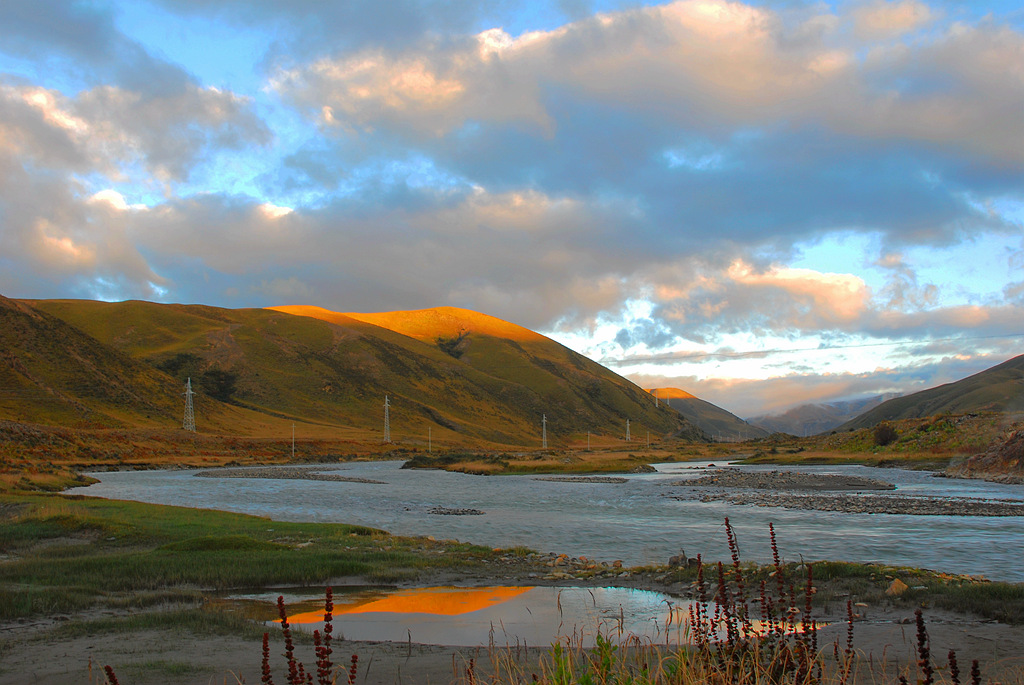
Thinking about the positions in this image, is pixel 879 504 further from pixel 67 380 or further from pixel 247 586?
pixel 67 380

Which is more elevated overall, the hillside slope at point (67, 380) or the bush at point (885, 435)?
the hillside slope at point (67, 380)

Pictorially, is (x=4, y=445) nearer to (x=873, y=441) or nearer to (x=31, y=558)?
(x=31, y=558)

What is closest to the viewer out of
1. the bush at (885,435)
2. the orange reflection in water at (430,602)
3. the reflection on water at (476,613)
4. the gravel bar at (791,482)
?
the reflection on water at (476,613)

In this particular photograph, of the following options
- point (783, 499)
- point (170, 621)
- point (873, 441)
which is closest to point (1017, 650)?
point (170, 621)

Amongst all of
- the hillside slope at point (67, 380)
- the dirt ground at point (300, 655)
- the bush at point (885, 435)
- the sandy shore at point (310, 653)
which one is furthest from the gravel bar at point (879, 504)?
the hillside slope at point (67, 380)

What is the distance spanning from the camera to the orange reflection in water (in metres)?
15.7

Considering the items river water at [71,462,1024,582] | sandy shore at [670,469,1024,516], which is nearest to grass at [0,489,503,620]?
river water at [71,462,1024,582]

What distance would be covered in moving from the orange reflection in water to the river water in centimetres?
695

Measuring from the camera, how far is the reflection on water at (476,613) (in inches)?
522

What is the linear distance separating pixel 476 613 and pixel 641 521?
2071 cm

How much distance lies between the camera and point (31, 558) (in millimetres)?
20625

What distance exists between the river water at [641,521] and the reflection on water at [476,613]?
238 inches

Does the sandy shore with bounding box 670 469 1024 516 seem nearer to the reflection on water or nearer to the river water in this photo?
the river water

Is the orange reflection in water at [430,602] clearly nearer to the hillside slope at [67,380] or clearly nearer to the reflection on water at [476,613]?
the reflection on water at [476,613]
